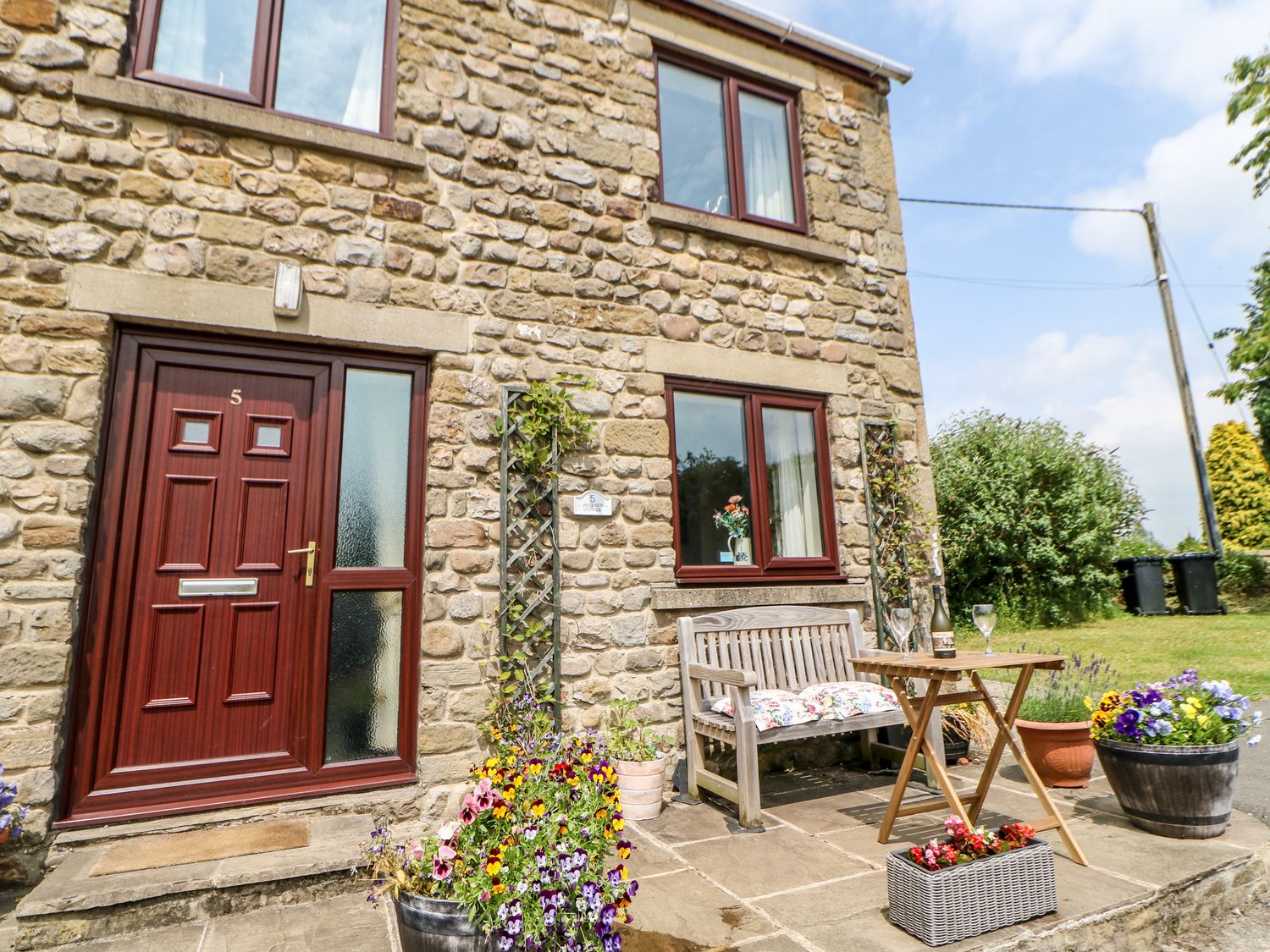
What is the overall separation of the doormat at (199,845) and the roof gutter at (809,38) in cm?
600

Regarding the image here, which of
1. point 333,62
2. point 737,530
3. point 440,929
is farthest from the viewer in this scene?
point 737,530

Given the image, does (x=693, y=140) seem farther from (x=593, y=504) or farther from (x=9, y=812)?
(x=9, y=812)

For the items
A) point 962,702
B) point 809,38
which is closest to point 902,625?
point 962,702

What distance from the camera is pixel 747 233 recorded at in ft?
16.7

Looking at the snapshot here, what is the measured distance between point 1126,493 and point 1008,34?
886 centimetres

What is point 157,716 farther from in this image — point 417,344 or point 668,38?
point 668,38

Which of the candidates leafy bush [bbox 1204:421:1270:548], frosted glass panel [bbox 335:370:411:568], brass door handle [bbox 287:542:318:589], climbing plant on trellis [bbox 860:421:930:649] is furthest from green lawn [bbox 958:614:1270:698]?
brass door handle [bbox 287:542:318:589]

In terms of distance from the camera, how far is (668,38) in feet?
16.9

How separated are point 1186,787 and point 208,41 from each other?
6.39 m

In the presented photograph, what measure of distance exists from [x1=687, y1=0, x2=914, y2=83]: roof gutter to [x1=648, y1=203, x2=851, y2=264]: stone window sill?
1.63 m

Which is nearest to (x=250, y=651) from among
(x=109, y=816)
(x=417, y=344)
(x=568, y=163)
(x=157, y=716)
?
(x=157, y=716)

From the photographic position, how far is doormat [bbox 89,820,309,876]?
2846 mm

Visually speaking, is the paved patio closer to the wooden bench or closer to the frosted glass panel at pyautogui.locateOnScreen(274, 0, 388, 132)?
the wooden bench

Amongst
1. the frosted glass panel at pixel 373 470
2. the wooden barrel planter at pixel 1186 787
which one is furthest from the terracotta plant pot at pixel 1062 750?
the frosted glass panel at pixel 373 470
